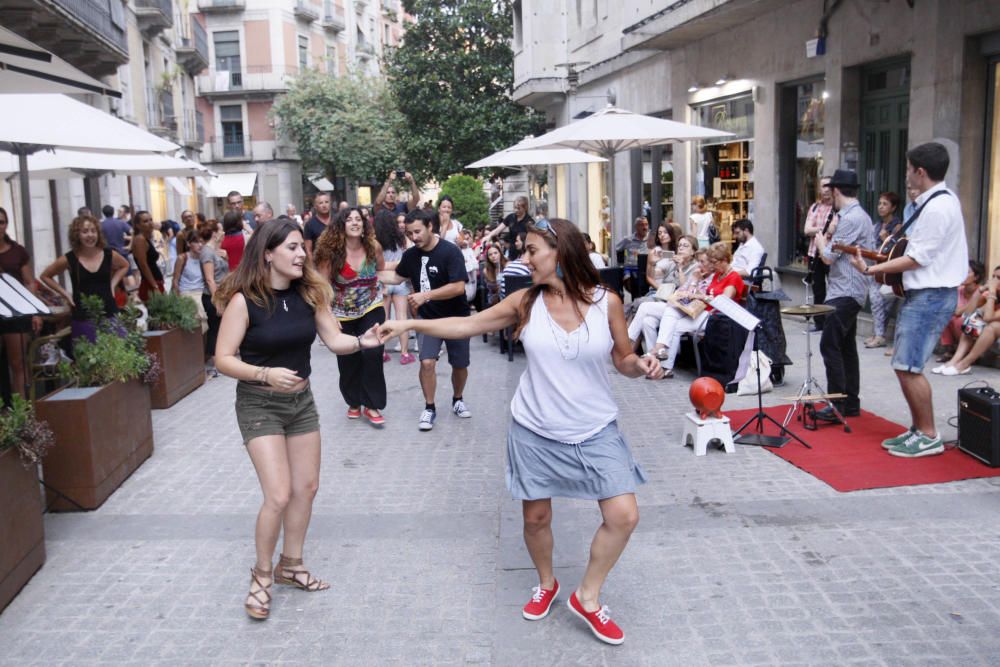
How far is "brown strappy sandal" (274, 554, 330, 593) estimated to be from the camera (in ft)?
15.5

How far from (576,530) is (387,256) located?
6.25m

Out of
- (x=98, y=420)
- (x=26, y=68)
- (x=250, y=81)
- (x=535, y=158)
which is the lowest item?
(x=98, y=420)

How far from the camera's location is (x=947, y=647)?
12.9ft

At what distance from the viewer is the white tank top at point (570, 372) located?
4043 mm

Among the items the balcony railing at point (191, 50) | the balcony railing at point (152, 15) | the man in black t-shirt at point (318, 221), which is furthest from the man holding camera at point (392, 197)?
the balcony railing at point (191, 50)

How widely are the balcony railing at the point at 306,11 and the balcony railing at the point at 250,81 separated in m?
3.02

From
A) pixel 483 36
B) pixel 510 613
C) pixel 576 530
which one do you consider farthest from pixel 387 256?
pixel 483 36

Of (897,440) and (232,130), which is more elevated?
(232,130)

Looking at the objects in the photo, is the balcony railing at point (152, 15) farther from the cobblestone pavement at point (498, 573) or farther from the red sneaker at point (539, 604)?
the red sneaker at point (539, 604)

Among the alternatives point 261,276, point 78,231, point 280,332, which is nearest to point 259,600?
point 280,332

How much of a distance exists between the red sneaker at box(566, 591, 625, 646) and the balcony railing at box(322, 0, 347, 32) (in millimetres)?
53077

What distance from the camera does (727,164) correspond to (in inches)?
650

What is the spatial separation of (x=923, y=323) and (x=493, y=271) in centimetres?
672

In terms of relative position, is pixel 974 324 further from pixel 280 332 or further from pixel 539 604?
pixel 280 332
